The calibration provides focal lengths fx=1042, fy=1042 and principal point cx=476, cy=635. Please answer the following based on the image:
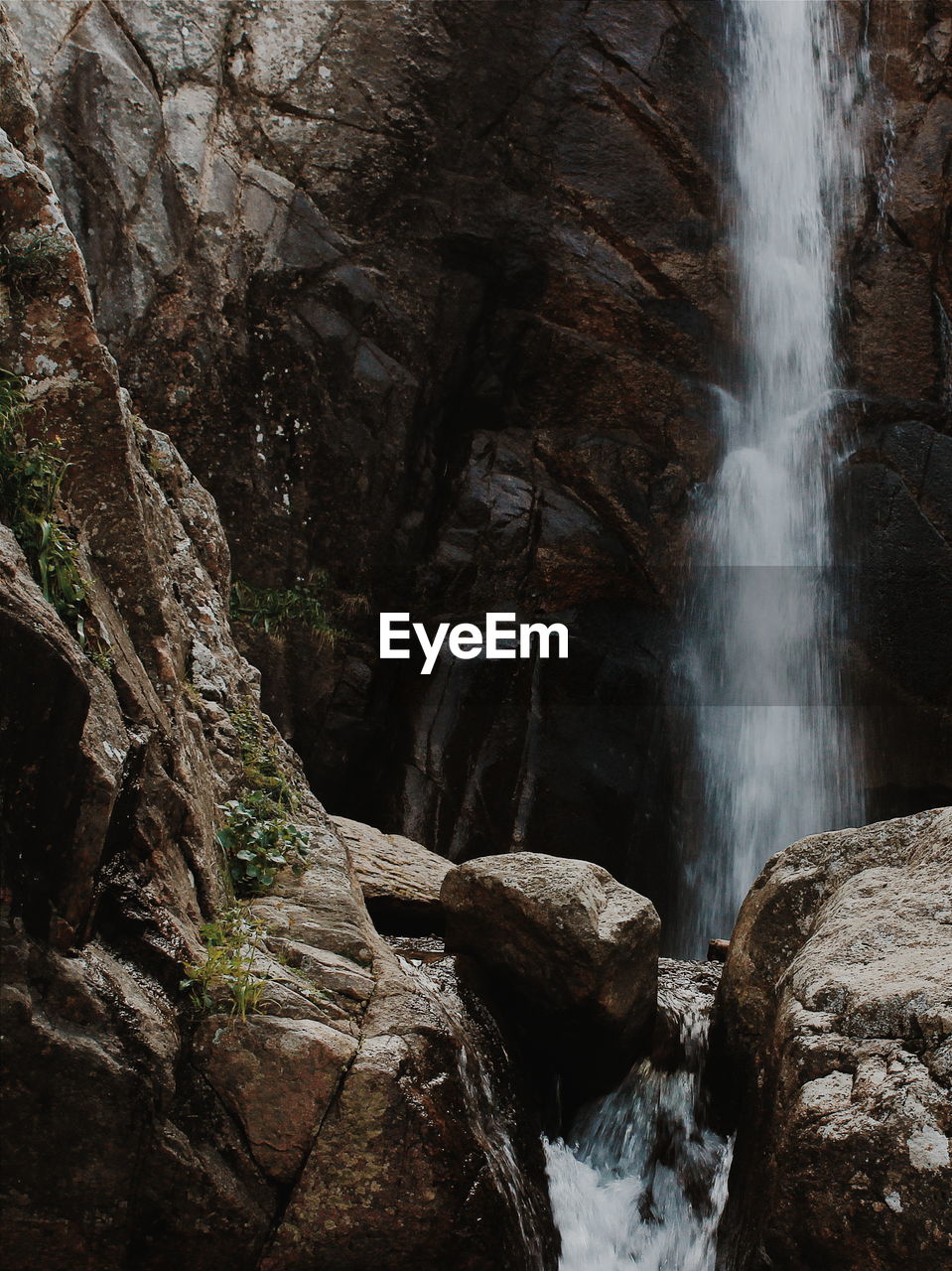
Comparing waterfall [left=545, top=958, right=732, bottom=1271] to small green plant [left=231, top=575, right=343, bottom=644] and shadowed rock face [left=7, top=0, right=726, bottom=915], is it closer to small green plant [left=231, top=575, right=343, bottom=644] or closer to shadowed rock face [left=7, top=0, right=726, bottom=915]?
shadowed rock face [left=7, top=0, right=726, bottom=915]

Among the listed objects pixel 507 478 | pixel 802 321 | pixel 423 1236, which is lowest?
pixel 423 1236

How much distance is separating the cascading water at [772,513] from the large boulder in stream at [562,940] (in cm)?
498

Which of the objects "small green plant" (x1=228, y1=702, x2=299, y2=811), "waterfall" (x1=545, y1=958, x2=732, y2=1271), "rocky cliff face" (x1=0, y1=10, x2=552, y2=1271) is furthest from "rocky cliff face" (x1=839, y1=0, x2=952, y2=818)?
"rocky cliff face" (x1=0, y1=10, x2=552, y2=1271)

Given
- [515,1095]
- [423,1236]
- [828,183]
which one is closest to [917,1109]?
[423,1236]

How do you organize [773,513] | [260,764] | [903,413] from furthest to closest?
1. [903,413]
2. [773,513]
3. [260,764]

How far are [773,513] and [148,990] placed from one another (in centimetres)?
992

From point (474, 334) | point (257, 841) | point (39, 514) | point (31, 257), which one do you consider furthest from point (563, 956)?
point (474, 334)

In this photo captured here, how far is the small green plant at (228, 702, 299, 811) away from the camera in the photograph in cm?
574

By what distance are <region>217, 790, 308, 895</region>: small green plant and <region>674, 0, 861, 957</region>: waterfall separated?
6.13 metres

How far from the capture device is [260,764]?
5840mm

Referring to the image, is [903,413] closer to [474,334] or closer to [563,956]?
[474,334]

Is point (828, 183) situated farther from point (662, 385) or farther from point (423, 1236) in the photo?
point (423, 1236)

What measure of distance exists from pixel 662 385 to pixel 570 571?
2.60m

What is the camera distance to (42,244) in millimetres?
4547
